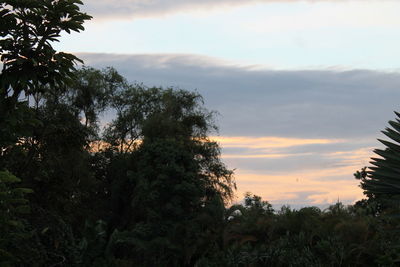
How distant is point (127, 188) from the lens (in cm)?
3834

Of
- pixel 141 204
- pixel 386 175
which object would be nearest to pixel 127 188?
pixel 141 204

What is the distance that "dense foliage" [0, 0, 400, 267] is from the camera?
1212 centimetres

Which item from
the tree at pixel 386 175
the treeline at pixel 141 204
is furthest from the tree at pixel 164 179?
the tree at pixel 386 175

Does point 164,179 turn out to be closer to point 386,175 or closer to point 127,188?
point 127,188

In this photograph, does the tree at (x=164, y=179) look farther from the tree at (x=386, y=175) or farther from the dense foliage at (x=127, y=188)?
the tree at (x=386, y=175)

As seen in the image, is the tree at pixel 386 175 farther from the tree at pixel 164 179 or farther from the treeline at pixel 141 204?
the tree at pixel 164 179

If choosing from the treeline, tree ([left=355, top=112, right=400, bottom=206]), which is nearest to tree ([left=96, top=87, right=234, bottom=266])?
the treeline

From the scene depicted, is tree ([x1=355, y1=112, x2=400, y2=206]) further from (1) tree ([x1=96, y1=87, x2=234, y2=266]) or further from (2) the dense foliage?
(1) tree ([x1=96, y1=87, x2=234, y2=266])

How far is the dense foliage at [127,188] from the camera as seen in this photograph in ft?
39.8

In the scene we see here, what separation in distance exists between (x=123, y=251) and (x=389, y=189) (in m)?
28.8

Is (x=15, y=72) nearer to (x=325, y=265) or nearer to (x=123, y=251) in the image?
(x=325, y=265)

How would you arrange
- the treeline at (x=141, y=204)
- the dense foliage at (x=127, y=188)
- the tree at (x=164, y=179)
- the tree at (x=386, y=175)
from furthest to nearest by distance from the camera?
the tree at (x=164, y=179) → the treeline at (x=141, y=204) → the dense foliage at (x=127, y=188) → the tree at (x=386, y=175)

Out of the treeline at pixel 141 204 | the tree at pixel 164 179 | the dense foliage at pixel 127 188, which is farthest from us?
the tree at pixel 164 179

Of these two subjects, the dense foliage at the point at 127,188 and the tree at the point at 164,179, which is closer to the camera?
the dense foliage at the point at 127,188
